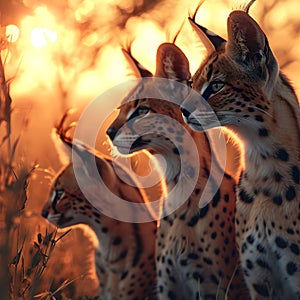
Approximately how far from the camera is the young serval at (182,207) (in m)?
3.96

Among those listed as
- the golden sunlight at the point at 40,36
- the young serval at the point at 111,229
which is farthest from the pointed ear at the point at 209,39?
the golden sunlight at the point at 40,36

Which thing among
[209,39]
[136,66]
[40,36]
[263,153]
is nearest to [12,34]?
[263,153]

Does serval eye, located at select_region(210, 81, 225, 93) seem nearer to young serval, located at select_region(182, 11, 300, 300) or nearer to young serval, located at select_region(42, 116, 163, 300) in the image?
young serval, located at select_region(182, 11, 300, 300)

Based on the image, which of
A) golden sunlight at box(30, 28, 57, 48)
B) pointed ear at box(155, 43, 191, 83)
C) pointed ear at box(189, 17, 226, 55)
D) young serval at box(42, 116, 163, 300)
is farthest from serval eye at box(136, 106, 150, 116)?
golden sunlight at box(30, 28, 57, 48)

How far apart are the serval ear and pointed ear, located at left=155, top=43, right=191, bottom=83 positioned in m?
0.70

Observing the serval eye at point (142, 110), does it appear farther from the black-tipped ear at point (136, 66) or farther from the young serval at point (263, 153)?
the young serval at point (263, 153)

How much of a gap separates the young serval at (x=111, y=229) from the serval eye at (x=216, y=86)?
3.42 ft

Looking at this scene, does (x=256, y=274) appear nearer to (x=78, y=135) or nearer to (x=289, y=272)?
(x=289, y=272)

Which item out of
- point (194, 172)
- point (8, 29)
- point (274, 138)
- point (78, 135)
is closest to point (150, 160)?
point (194, 172)

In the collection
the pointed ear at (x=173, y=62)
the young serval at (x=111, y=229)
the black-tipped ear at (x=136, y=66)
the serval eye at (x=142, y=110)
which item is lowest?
the young serval at (x=111, y=229)

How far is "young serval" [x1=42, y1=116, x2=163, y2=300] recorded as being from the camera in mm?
4387

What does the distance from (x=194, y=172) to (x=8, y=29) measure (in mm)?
1651

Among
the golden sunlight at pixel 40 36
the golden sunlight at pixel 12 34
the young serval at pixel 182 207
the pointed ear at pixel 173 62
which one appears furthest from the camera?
the golden sunlight at pixel 40 36

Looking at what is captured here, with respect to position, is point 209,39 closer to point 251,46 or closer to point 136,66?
point 251,46
